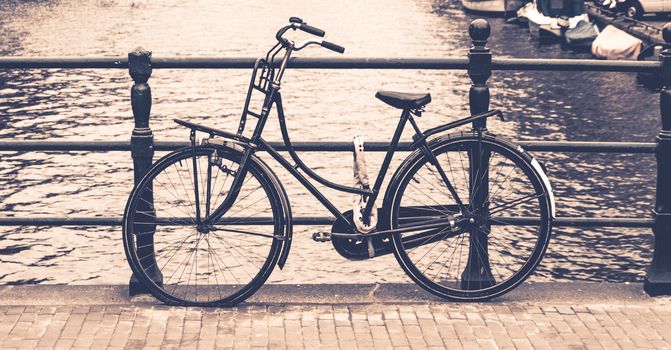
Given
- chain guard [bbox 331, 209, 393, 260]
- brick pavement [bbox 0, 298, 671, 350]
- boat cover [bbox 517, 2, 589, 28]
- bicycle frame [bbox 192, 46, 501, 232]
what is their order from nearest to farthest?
brick pavement [bbox 0, 298, 671, 350]
bicycle frame [bbox 192, 46, 501, 232]
chain guard [bbox 331, 209, 393, 260]
boat cover [bbox 517, 2, 589, 28]

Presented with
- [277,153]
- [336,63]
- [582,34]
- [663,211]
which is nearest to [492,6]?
[582,34]

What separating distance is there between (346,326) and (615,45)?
2597 centimetres

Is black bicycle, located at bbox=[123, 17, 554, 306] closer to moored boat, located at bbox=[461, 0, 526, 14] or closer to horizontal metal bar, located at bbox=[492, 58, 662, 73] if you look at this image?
horizontal metal bar, located at bbox=[492, 58, 662, 73]

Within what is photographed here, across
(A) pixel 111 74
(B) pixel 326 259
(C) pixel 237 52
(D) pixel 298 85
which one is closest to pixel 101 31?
(C) pixel 237 52

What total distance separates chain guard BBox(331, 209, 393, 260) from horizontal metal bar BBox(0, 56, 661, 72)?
0.70 metres

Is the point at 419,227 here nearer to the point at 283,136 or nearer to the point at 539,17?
the point at 283,136

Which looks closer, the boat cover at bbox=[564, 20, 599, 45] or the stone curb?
the stone curb

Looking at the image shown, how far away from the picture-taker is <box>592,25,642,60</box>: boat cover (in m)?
28.8

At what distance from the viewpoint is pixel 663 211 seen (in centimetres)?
577

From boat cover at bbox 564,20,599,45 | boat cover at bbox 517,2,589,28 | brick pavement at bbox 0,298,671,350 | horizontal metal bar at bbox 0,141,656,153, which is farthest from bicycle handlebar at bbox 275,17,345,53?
boat cover at bbox 517,2,589,28

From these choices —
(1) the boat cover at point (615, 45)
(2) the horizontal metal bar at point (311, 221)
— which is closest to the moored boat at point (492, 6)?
(1) the boat cover at point (615, 45)

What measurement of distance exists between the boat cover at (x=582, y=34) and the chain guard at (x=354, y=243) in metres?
29.2

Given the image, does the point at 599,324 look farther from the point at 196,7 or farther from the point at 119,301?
the point at 196,7

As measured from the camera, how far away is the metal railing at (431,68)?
18.0ft
